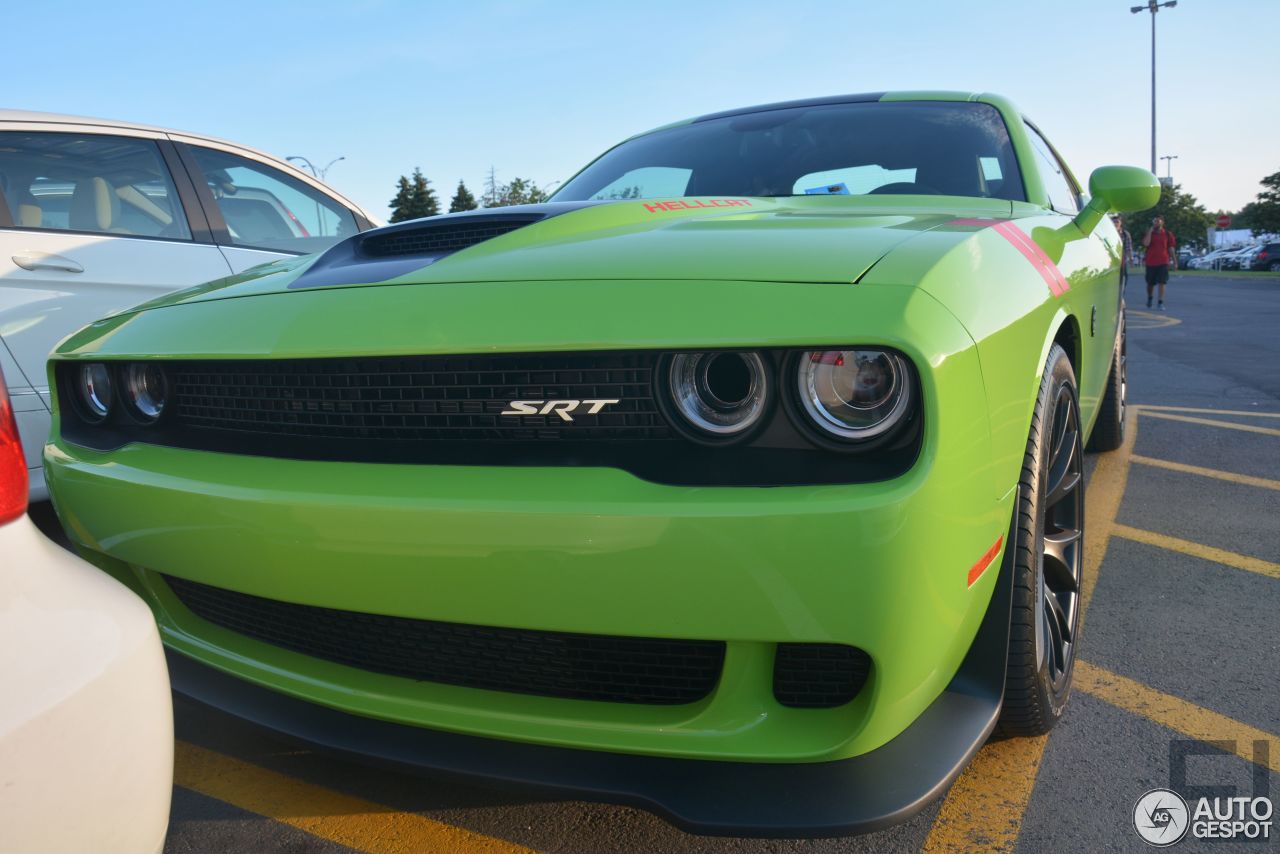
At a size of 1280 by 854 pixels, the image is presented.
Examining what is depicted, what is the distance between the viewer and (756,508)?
1.24 metres

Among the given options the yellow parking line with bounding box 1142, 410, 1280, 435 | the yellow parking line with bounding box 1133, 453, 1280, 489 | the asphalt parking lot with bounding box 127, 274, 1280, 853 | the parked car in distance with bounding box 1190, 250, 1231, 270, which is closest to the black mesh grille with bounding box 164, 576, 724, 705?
the asphalt parking lot with bounding box 127, 274, 1280, 853

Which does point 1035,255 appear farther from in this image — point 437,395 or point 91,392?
point 91,392

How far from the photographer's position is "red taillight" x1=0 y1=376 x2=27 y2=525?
1173 mm

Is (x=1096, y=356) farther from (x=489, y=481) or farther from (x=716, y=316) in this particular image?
(x=489, y=481)

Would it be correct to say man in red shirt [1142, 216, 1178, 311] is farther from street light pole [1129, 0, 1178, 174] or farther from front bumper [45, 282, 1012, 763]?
street light pole [1129, 0, 1178, 174]

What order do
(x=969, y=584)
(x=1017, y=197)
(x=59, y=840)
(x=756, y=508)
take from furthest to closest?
1. (x=1017, y=197)
2. (x=969, y=584)
3. (x=756, y=508)
4. (x=59, y=840)

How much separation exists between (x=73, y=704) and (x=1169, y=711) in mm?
2084

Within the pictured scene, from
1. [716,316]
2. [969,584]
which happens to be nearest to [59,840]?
[716,316]

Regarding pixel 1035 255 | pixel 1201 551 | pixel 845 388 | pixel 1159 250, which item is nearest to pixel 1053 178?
pixel 1201 551

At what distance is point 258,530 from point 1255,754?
6.31 ft

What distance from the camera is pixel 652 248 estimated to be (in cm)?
159

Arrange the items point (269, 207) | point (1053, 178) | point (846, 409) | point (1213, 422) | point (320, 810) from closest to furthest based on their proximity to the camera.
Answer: point (846, 409)
point (320, 810)
point (1053, 178)
point (269, 207)
point (1213, 422)

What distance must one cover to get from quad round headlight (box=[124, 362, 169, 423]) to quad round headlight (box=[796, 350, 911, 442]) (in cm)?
137

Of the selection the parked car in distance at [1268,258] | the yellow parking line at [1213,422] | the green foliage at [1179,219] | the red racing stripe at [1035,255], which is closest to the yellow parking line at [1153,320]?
the yellow parking line at [1213,422]
